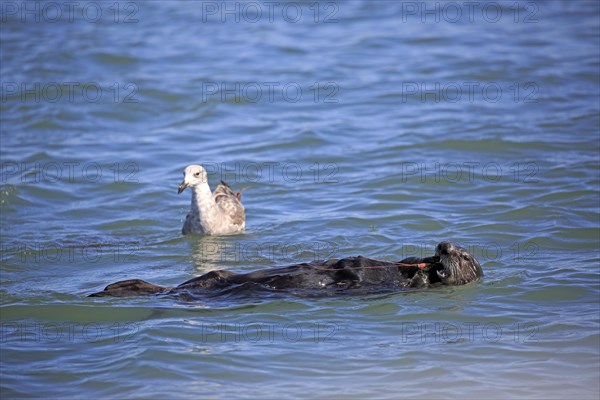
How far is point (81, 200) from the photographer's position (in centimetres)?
1245

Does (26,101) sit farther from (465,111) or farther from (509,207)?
(509,207)

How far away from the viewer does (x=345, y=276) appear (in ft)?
26.8

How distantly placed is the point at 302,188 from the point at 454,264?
4867 millimetres

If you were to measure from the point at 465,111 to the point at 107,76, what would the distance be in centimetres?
727

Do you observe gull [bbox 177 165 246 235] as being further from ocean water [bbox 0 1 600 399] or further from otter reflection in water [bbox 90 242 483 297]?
otter reflection in water [bbox 90 242 483 297]

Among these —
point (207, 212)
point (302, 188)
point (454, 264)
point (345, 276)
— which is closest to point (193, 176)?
point (207, 212)

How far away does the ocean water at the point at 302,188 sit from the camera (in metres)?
7.28

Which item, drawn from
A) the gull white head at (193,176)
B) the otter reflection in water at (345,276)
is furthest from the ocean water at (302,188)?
the gull white head at (193,176)

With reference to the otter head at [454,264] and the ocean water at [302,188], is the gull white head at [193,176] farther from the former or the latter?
the otter head at [454,264]

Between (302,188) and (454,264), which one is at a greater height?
(302,188)

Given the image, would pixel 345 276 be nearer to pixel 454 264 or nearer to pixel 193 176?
pixel 454 264

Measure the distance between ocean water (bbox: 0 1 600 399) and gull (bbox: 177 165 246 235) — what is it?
0.64ft

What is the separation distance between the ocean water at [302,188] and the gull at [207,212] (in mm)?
194

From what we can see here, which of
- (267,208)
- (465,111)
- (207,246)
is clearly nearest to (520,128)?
(465,111)
